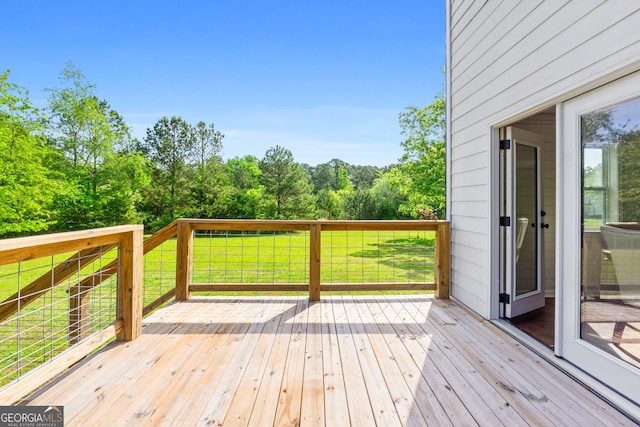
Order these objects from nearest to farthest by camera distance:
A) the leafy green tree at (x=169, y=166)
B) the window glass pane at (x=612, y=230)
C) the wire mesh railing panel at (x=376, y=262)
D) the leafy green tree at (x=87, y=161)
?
the window glass pane at (x=612, y=230)
the wire mesh railing panel at (x=376, y=262)
the leafy green tree at (x=87, y=161)
the leafy green tree at (x=169, y=166)

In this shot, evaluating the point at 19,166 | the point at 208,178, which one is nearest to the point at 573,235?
the point at 19,166

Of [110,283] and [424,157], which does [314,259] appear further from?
[424,157]

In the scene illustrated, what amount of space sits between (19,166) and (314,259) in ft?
39.2

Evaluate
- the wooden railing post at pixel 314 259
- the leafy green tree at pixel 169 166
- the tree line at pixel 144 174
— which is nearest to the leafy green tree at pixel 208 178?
the tree line at pixel 144 174

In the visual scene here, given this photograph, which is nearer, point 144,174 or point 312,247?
point 312,247

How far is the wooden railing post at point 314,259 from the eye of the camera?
3.65m

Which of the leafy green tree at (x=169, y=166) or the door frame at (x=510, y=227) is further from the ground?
the leafy green tree at (x=169, y=166)

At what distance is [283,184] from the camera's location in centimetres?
1895

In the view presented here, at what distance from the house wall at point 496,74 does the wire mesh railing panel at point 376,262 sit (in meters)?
0.85

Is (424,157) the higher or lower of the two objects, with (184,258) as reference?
higher

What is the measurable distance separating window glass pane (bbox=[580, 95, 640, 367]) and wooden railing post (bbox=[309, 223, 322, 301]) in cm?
229

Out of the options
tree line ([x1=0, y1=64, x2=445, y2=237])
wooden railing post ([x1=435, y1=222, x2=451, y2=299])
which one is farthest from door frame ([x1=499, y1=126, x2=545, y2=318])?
tree line ([x1=0, y1=64, x2=445, y2=237])

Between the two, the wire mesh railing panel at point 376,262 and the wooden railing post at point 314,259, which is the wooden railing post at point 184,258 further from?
the wire mesh railing panel at point 376,262

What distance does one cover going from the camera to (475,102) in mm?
3262
